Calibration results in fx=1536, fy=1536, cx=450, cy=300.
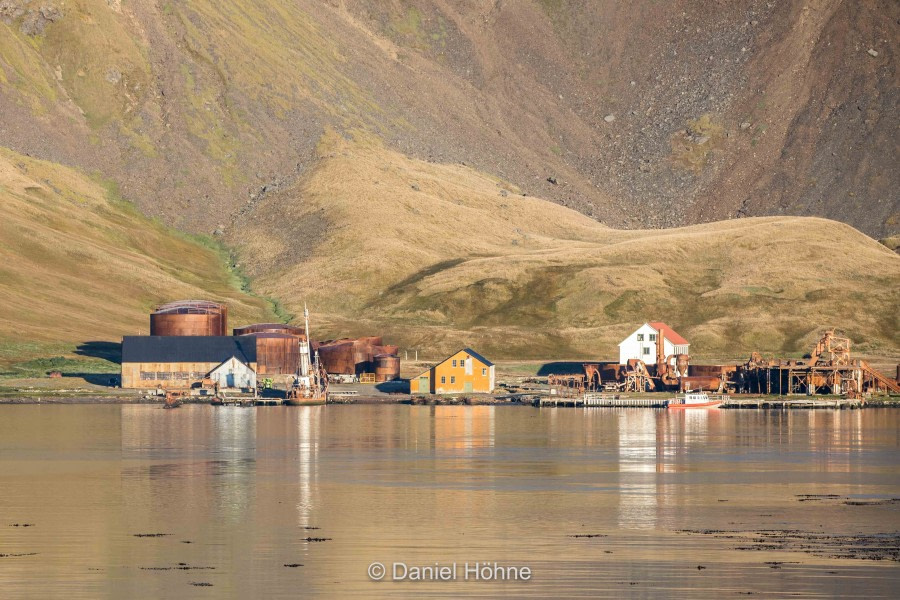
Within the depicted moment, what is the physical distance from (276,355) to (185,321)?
16828 millimetres

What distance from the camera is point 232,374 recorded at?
520ft

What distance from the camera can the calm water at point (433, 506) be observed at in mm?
49969

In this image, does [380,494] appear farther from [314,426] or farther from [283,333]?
[283,333]

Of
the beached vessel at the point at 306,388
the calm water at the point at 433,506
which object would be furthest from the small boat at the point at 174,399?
the calm water at the point at 433,506

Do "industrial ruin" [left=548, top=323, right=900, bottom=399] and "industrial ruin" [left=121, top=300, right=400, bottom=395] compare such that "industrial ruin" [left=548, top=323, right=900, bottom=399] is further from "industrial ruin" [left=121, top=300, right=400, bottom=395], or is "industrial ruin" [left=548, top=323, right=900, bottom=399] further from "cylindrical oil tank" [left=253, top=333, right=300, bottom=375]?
"cylindrical oil tank" [left=253, top=333, right=300, bottom=375]

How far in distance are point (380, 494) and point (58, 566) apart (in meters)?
22.4

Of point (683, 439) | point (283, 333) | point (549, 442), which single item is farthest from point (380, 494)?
point (283, 333)

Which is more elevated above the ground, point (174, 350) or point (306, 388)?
point (174, 350)

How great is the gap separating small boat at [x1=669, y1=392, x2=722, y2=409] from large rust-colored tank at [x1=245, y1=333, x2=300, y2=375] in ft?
142

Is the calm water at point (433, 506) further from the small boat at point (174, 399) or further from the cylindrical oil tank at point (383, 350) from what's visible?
the cylindrical oil tank at point (383, 350)

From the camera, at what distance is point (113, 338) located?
190000mm

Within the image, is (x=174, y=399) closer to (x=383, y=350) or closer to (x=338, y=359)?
(x=338, y=359)

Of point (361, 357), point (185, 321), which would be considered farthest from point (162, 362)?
point (361, 357)

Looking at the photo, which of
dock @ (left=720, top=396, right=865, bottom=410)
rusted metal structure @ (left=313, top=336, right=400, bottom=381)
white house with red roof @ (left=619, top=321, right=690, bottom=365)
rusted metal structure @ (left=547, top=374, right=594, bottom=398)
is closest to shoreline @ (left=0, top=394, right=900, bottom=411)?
dock @ (left=720, top=396, right=865, bottom=410)
